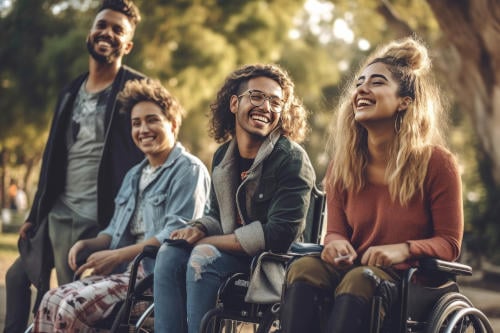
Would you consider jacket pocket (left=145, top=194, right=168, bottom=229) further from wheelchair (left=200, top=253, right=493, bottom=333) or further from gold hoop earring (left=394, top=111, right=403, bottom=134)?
gold hoop earring (left=394, top=111, right=403, bottom=134)

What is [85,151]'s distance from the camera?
563cm

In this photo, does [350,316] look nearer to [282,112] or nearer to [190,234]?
[190,234]

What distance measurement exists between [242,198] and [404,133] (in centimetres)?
90

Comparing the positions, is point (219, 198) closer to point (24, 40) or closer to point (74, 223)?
point (74, 223)

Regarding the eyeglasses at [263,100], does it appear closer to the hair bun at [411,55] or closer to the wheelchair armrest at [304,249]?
the hair bun at [411,55]

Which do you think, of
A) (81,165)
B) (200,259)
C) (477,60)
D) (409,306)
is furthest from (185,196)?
(477,60)

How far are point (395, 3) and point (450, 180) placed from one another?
543 inches

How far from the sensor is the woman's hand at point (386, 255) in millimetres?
3523

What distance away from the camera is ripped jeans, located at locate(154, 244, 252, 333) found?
3.95 metres

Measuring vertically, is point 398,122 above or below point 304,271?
above

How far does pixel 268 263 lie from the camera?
13.1ft

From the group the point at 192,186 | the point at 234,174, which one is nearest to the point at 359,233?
the point at 234,174

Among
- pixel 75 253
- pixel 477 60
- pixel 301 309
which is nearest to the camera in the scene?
pixel 301 309

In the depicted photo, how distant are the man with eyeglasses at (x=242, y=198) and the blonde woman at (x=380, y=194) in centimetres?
23
